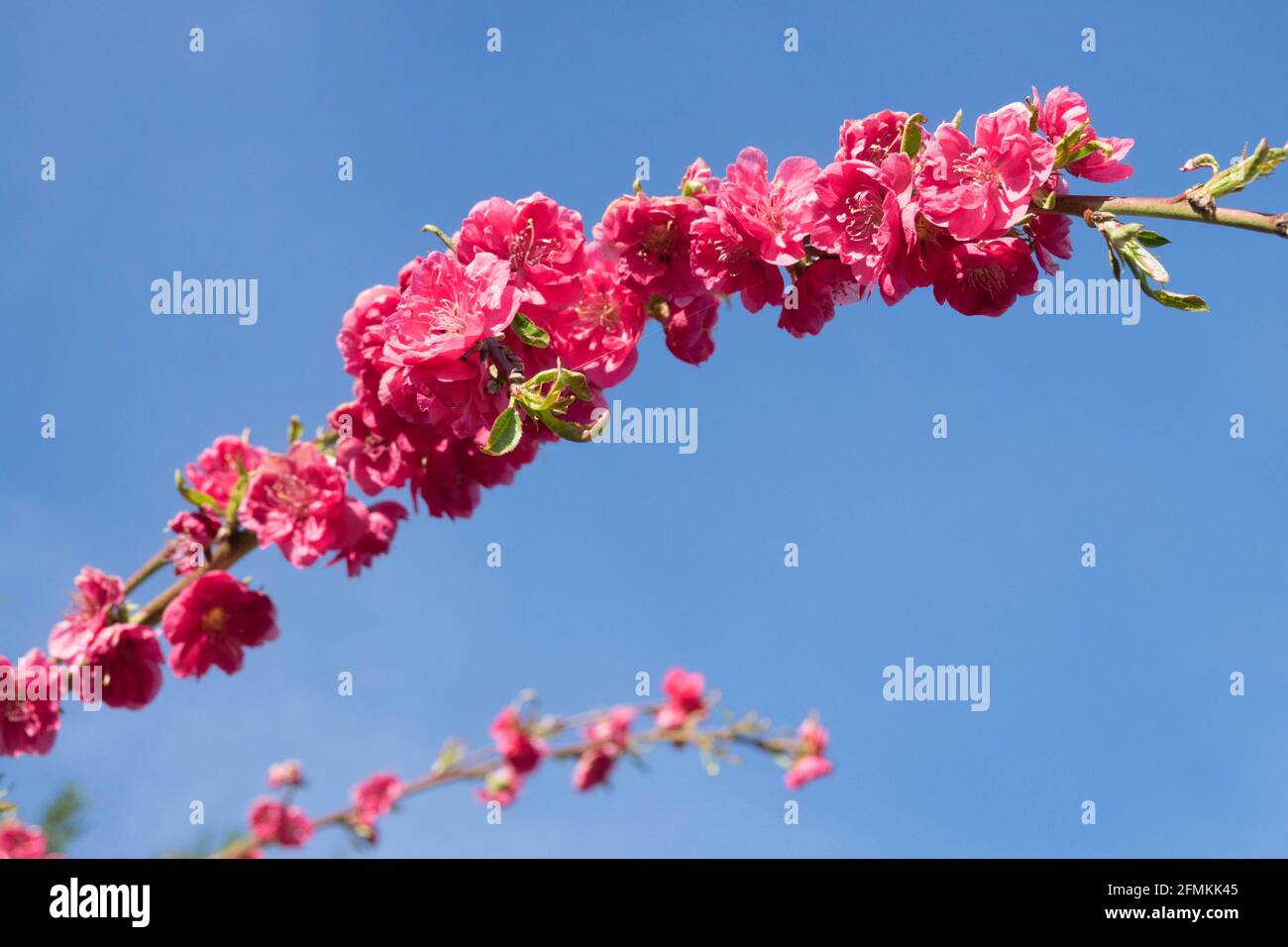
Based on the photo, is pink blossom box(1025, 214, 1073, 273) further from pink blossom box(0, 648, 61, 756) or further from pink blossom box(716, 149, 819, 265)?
pink blossom box(0, 648, 61, 756)

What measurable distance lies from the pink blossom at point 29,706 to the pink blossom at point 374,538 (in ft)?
2.09

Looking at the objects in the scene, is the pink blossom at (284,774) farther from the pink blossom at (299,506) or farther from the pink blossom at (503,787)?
the pink blossom at (299,506)

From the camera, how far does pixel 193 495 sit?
2033mm

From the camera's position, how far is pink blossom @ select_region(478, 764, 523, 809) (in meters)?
4.62

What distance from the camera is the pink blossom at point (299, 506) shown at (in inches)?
76.8

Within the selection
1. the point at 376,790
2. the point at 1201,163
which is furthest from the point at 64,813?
the point at 1201,163

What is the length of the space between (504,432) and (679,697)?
3.18 metres

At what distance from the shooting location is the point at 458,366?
1647mm

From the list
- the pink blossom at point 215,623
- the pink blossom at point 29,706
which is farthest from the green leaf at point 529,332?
the pink blossom at point 29,706

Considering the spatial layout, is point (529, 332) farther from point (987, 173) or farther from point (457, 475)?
point (987, 173)
